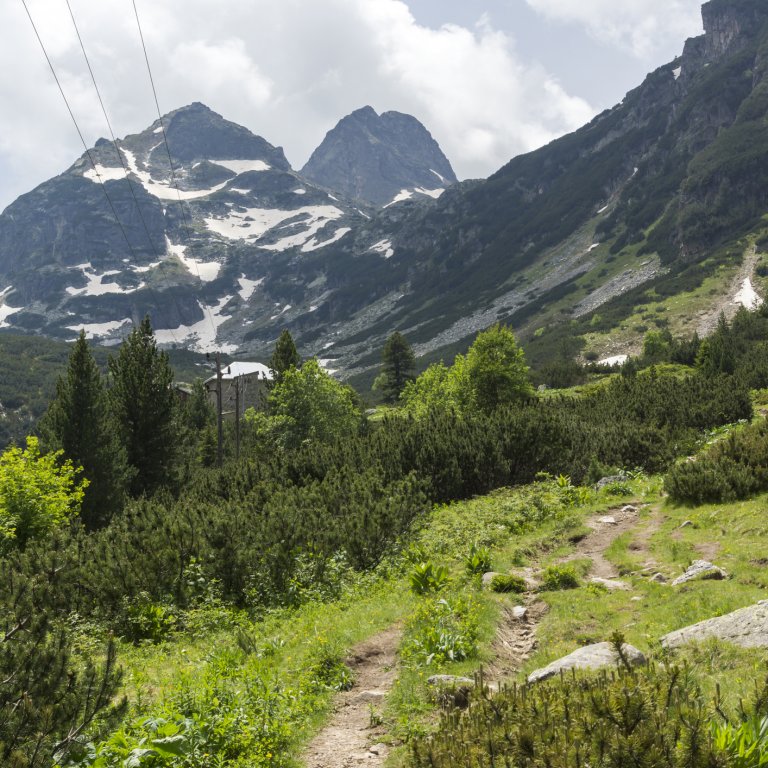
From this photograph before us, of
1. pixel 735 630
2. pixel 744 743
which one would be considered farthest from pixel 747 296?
Answer: pixel 744 743

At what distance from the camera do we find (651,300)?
86.1 m

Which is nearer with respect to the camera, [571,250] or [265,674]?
[265,674]

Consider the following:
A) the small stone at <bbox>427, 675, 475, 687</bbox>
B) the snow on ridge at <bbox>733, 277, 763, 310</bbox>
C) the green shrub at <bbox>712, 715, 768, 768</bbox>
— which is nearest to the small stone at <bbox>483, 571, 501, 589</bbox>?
the small stone at <bbox>427, 675, 475, 687</bbox>

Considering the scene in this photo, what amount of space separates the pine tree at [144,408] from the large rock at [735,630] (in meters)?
30.2

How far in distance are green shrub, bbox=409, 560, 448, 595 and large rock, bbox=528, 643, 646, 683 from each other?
4.01 m

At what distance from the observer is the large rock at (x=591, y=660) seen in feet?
17.9

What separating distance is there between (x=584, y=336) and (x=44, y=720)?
83.0 m

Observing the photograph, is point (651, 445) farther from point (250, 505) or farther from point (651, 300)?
point (651, 300)

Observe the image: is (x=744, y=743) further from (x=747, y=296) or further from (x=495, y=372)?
(x=747, y=296)

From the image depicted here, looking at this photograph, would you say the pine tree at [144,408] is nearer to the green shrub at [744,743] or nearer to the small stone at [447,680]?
the small stone at [447,680]

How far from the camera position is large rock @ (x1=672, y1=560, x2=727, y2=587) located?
831 cm

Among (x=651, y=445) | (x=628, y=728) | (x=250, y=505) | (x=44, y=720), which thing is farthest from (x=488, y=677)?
(x=651, y=445)

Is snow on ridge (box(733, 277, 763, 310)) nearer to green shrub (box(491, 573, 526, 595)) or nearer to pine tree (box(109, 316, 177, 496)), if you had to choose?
pine tree (box(109, 316, 177, 496))

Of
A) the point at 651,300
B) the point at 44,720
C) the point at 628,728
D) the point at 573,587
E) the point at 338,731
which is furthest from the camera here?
the point at 651,300
